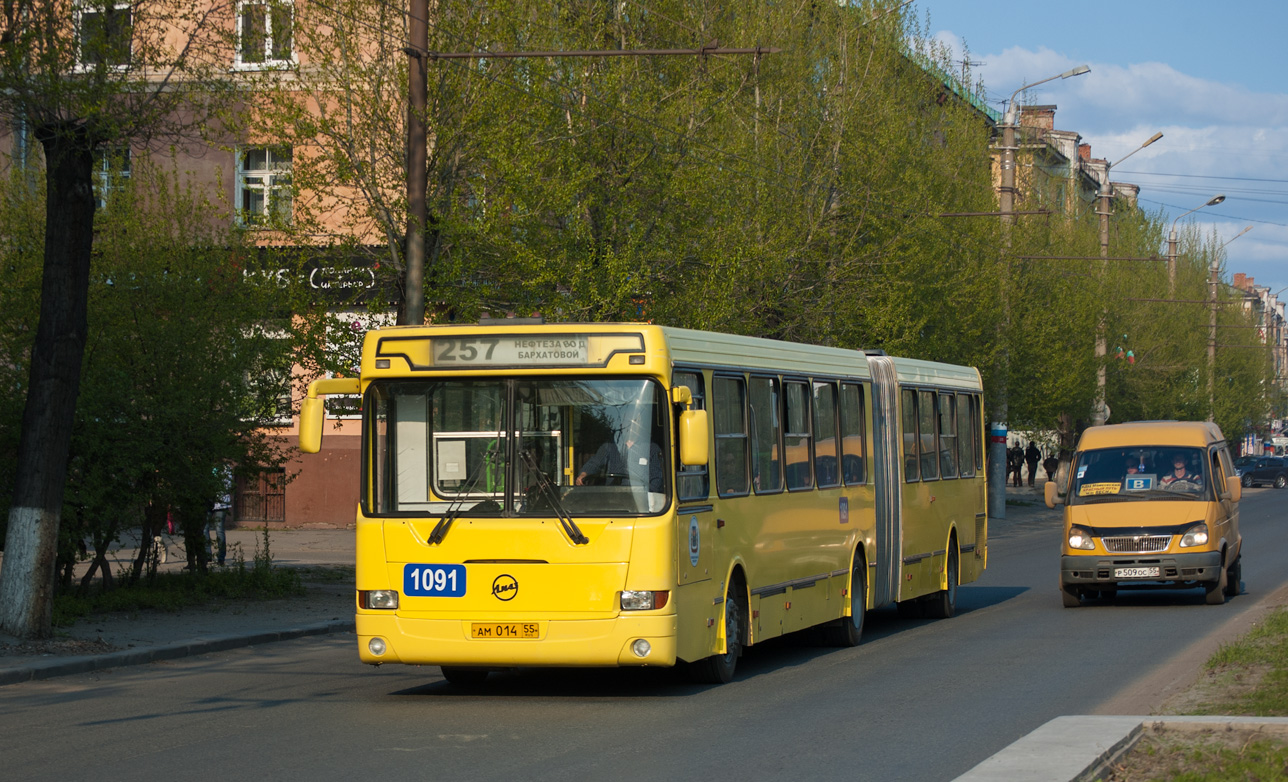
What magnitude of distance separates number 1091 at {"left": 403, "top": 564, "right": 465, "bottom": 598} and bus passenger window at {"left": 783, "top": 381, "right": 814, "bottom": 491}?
373 cm

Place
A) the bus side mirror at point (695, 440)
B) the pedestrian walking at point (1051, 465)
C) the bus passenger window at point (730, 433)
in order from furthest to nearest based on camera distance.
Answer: the pedestrian walking at point (1051, 465)
the bus passenger window at point (730, 433)
the bus side mirror at point (695, 440)

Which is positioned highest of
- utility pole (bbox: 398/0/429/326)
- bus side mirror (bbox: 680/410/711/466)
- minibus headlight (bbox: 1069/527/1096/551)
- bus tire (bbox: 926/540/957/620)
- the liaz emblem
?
utility pole (bbox: 398/0/429/326)

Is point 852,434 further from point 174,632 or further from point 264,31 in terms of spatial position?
point 264,31

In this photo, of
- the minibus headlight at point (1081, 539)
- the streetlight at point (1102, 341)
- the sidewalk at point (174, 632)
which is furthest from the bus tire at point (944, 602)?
the streetlight at point (1102, 341)

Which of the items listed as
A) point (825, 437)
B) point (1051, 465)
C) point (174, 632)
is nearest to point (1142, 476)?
point (825, 437)

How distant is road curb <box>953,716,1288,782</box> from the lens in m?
7.34

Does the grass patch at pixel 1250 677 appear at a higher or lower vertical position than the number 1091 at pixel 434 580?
lower

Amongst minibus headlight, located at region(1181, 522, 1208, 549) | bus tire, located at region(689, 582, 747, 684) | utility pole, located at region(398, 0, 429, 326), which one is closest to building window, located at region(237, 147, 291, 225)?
utility pole, located at region(398, 0, 429, 326)

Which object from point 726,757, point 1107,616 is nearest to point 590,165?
point 1107,616

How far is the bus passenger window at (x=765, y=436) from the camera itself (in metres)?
13.6

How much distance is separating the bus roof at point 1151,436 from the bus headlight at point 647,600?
10031 millimetres

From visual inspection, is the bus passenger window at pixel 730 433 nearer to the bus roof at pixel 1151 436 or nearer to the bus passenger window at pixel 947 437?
the bus passenger window at pixel 947 437

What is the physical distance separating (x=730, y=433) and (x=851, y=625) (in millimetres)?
3625

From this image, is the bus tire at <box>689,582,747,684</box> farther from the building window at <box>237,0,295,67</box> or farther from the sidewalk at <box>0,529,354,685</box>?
the building window at <box>237,0,295,67</box>
